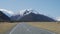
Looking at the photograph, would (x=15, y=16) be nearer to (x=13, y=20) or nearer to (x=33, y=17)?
(x=13, y=20)

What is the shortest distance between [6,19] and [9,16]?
5.23 m

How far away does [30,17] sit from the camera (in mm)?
89125

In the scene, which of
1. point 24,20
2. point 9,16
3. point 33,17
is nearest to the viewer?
point 9,16

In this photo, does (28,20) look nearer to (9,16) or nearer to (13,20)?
(13,20)

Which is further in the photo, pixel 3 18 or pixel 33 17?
pixel 33 17

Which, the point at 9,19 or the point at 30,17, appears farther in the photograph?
the point at 30,17

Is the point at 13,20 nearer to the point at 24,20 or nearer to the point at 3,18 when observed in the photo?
the point at 3,18

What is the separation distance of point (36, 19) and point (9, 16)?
24.3m

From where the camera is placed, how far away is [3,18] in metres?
73.4

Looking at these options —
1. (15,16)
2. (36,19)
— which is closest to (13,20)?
(15,16)

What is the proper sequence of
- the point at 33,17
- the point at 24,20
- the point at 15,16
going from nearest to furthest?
1. the point at 15,16
2. the point at 24,20
3. the point at 33,17

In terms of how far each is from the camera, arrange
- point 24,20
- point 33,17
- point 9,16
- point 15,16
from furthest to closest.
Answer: point 33,17
point 24,20
point 15,16
point 9,16

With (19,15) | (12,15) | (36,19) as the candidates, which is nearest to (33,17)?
(36,19)

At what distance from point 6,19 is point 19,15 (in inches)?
164
